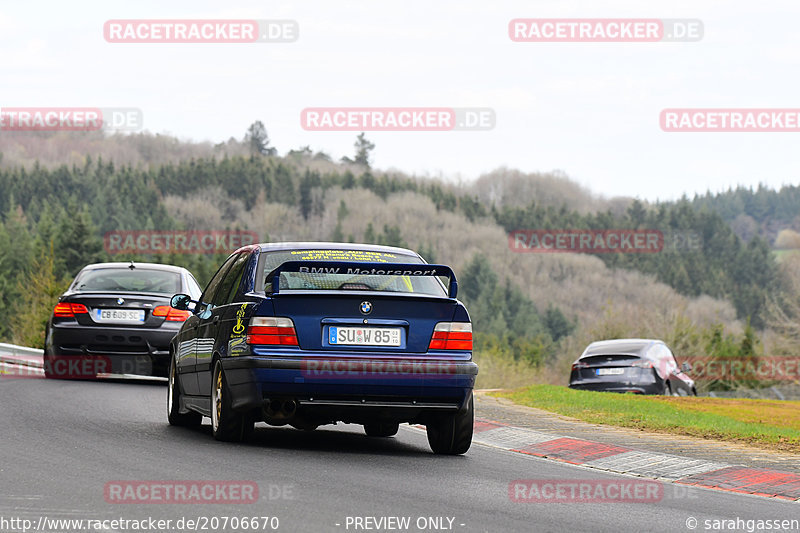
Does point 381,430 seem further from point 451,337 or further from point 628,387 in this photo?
point 628,387

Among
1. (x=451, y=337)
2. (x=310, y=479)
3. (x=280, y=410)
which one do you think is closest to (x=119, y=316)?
(x=280, y=410)

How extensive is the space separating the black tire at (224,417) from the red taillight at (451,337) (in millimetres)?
1662

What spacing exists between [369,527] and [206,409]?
4139 mm

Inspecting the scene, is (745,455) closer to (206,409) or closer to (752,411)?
(206,409)

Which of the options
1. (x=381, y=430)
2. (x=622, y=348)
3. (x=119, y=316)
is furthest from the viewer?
(x=622, y=348)

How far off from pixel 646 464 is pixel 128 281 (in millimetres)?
9043

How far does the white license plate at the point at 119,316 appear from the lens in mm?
15586

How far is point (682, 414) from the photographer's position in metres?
14.3

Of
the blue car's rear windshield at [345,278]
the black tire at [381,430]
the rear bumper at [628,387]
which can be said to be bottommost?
the rear bumper at [628,387]

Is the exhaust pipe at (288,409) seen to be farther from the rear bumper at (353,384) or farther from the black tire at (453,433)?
the black tire at (453,433)

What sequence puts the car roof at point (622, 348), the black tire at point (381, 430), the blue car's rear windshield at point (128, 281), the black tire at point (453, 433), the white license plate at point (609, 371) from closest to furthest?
the black tire at point (453, 433) < the black tire at point (381, 430) < the blue car's rear windshield at point (128, 281) < the white license plate at point (609, 371) < the car roof at point (622, 348)

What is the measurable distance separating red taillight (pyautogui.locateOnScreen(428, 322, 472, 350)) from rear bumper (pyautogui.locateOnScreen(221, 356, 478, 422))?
14cm

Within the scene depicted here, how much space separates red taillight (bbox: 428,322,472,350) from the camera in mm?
8938

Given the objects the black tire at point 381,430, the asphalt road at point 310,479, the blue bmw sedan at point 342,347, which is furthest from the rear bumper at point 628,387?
the blue bmw sedan at point 342,347
